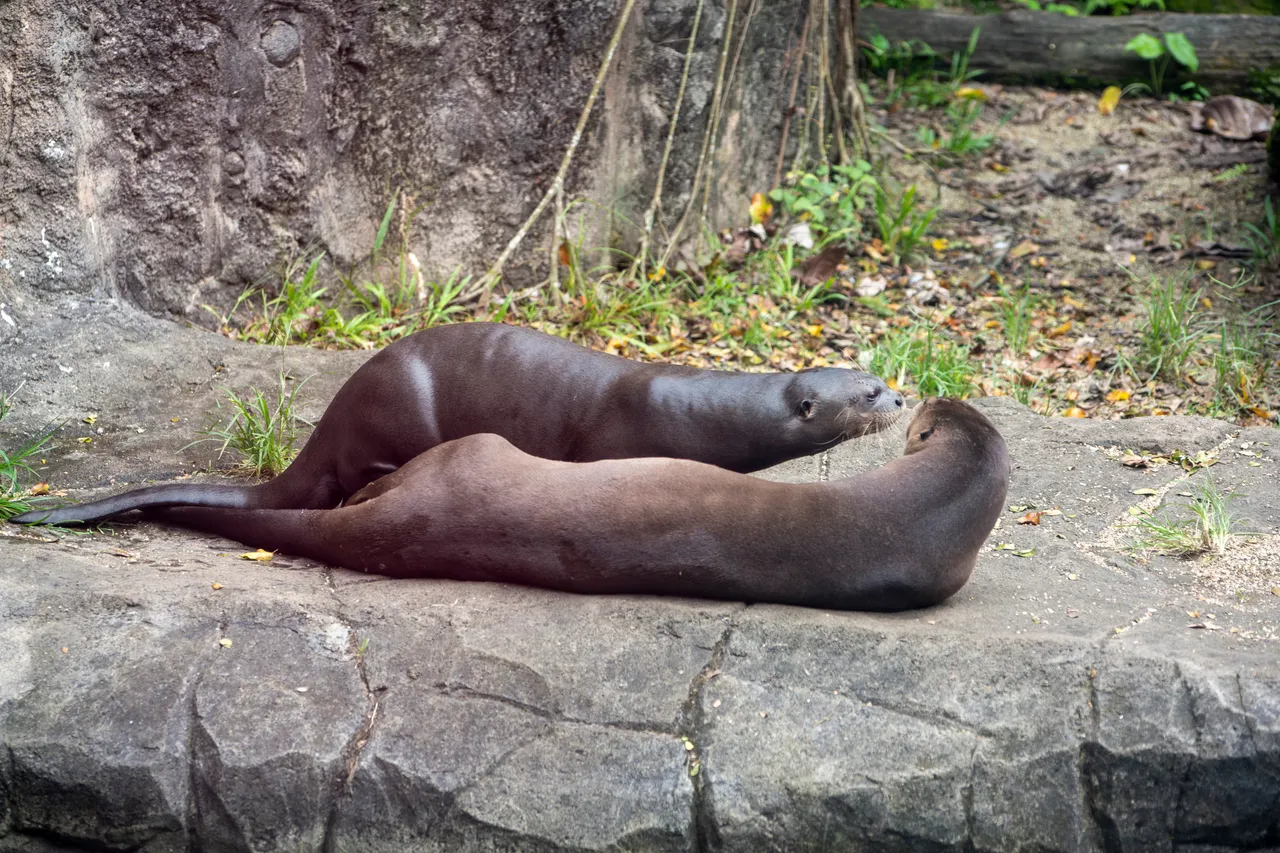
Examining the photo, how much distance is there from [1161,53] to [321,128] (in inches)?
222

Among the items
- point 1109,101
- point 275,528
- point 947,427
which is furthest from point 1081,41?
point 275,528

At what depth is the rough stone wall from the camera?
14.9 ft

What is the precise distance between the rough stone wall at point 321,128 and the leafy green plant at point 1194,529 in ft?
11.1

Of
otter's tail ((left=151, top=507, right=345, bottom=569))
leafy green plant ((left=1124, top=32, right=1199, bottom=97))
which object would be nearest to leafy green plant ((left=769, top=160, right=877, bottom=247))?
leafy green plant ((left=1124, top=32, right=1199, bottom=97))

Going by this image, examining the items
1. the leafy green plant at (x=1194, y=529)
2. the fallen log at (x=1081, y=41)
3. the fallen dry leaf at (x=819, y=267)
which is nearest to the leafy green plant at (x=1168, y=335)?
the fallen dry leaf at (x=819, y=267)

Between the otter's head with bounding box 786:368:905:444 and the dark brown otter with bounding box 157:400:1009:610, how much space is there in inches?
21.6

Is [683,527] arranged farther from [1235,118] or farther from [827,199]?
[1235,118]

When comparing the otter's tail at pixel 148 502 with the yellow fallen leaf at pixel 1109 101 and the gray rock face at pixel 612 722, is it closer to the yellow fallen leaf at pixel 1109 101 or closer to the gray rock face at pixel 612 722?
the gray rock face at pixel 612 722

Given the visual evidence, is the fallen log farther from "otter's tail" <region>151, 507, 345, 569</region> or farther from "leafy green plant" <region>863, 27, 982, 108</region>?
"otter's tail" <region>151, 507, 345, 569</region>

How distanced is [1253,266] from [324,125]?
4612 mm

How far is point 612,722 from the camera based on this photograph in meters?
2.71

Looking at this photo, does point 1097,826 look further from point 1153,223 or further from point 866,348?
point 1153,223

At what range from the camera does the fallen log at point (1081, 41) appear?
27.1 feet

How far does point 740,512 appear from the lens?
10.2 feet
